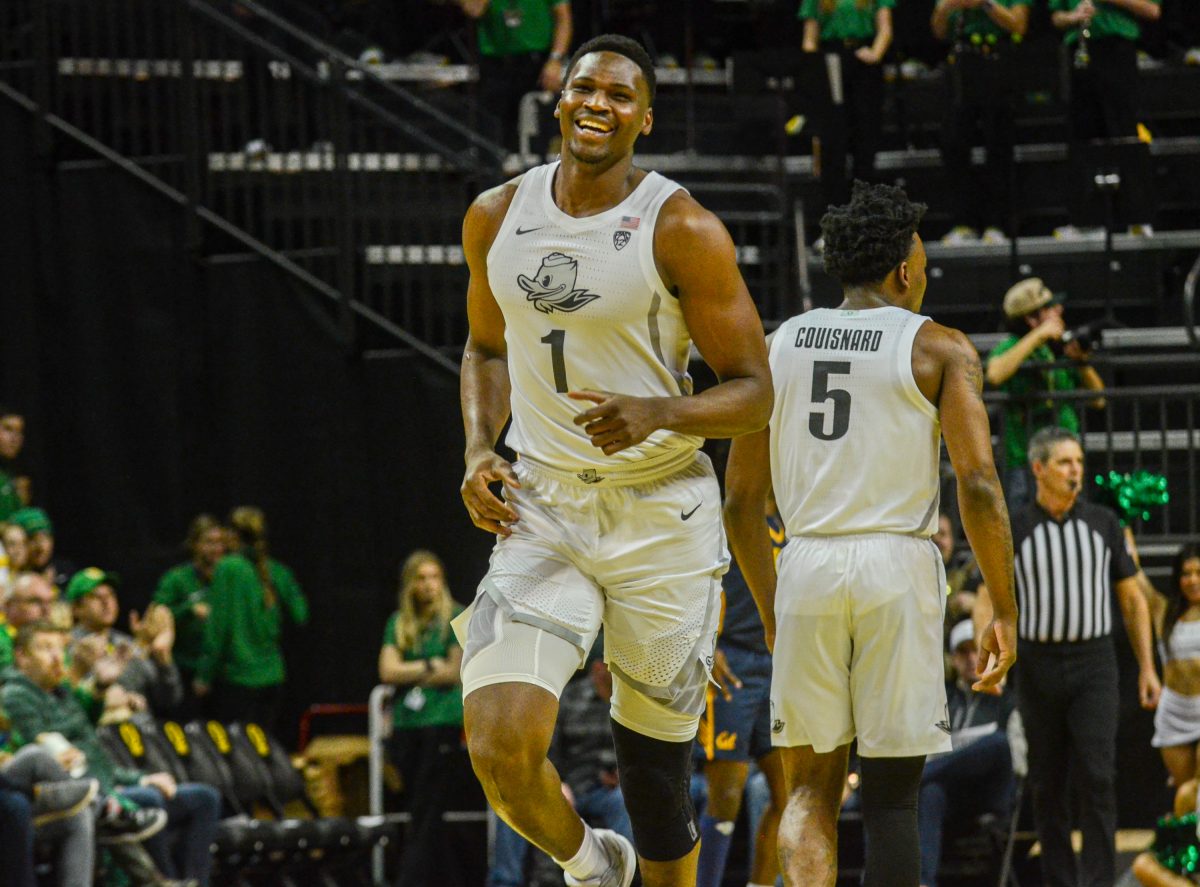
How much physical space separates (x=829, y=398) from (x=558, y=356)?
1.08 metres

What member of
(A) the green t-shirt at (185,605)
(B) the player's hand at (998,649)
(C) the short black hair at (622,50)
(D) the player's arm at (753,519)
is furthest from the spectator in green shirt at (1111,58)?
(C) the short black hair at (622,50)

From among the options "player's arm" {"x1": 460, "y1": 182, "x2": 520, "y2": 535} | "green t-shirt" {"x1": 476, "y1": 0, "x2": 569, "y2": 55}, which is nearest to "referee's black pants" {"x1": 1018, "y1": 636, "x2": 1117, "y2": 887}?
"player's arm" {"x1": 460, "y1": 182, "x2": 520, "y2": 535}

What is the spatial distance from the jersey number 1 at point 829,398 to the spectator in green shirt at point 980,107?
7749 millimetres

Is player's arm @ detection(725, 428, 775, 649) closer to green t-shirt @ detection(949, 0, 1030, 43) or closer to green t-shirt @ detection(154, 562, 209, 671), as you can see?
green t-shirt @ detection(154, 562, 209, 671)

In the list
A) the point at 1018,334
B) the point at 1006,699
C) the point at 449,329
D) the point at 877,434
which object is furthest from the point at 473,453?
the point at 449,329

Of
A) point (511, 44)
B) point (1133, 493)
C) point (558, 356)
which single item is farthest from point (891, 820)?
point (511, 44)

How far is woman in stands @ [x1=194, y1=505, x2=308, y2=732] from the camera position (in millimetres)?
12234

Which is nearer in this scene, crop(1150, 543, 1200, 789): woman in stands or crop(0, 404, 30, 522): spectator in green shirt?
crop(1150, 543, 1200, 789): woman in stands

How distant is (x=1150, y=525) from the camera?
11703 mm

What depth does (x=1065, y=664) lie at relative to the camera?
9.04 m

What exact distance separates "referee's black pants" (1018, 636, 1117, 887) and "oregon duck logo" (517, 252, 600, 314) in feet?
15.4

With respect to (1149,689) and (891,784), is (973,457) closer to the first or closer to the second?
(891,784)

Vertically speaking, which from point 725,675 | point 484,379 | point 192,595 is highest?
point 484,379

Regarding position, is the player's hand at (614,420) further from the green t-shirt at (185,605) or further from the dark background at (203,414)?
the green t-shirt at (185,605)
